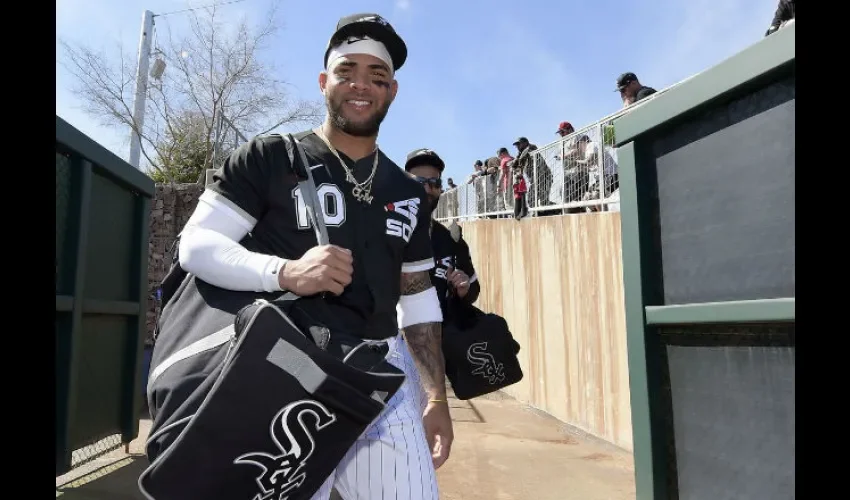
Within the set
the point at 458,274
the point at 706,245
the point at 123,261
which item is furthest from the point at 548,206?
the point at 706,245

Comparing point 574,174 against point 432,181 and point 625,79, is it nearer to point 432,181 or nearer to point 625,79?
point 625,79

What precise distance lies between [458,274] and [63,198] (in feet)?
8.45

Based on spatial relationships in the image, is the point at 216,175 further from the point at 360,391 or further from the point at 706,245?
the point at 706,245

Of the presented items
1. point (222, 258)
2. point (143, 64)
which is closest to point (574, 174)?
point (222, 258)

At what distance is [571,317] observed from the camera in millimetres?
6898

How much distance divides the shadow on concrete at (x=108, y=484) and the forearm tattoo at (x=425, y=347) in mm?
2560

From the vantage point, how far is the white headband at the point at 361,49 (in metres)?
2.14

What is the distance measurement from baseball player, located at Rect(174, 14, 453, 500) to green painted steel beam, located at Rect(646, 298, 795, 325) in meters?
0.87

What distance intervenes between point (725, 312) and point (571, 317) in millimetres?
5557

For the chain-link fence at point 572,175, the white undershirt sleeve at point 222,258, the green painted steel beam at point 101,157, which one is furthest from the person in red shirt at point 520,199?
the white undershirt sleeve at point 222,258

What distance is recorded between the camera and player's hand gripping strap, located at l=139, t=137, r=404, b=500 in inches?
53.4

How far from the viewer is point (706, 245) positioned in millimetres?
1554
